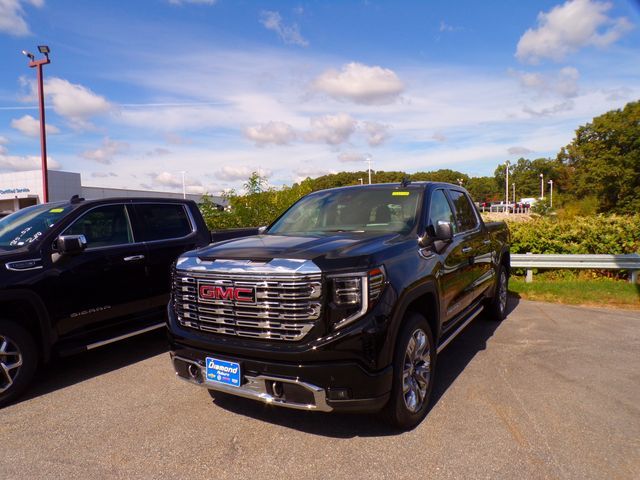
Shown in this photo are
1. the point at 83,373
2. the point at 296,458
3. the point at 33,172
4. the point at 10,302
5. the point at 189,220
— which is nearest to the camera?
the point at 296,458

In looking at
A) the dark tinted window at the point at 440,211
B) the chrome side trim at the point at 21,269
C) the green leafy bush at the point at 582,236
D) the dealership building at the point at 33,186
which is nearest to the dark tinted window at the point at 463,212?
the dark tinted window at the point at 440,211

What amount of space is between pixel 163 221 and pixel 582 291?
717cm

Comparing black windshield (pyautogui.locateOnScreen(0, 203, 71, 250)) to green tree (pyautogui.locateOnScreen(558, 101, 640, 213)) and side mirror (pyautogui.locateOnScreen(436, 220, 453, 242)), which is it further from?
green tree (pyautogui.locateOnScreen(558, 101, 640, 213))

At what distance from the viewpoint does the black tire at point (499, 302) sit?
6410 mm

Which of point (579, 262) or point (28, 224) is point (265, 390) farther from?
point (579, 262)

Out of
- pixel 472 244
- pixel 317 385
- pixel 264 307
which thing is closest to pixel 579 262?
pixel 472 244

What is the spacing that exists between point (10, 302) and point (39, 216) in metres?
1.29

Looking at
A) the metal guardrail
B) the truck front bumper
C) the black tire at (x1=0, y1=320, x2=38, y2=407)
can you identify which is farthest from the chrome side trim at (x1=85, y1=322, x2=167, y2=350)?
the metal guardrail

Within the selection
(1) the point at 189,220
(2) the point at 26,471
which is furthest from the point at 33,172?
(2) the point at 26,471

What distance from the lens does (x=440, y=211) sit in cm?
456

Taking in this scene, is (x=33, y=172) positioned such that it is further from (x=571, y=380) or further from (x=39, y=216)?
(x=571, y=380)

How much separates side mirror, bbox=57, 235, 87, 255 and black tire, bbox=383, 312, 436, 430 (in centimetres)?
321

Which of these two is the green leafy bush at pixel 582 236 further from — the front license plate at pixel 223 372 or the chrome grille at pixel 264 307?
the front license plate at pixel 223 372

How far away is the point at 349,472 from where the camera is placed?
114 inches
